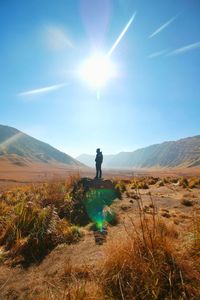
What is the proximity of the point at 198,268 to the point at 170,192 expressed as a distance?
30.9 ft

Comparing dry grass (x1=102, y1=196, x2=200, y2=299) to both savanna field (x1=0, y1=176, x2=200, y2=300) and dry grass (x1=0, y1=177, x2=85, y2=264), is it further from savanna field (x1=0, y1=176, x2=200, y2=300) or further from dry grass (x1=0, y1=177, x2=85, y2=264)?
dry grass (x1=0, y1=177, x2=85, y2=264)

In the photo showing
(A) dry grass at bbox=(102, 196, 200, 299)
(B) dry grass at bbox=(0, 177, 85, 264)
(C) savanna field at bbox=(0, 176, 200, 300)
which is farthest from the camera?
(B) dry grass at bbox=(0, 177, 85, 264)

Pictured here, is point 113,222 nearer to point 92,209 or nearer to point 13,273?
point 92,209

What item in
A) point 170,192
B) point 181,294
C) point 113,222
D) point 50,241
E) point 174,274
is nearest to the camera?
point 181,294

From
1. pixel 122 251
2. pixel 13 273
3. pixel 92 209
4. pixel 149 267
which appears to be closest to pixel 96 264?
pixel 122 251

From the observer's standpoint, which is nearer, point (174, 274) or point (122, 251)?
point (174, 274)

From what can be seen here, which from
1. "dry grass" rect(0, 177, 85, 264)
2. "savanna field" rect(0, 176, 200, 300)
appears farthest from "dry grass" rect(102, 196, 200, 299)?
"dry grass" rect(0, 177, 85, 264)

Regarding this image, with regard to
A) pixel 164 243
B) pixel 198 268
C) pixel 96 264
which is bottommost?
pixel 96 264

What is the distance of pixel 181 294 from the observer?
279 cm

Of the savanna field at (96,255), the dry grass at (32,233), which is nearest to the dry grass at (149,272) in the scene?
the savanna field at (96,255)

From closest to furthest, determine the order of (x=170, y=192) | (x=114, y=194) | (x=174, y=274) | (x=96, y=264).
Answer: (x=174, y=274) → (x=96, y=264) → (x=114, y=194) → (x=170, y=192)

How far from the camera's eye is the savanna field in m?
2.93

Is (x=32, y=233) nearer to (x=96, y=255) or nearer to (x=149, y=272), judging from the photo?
(x=96, y=255)

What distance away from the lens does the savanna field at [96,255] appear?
293cm
